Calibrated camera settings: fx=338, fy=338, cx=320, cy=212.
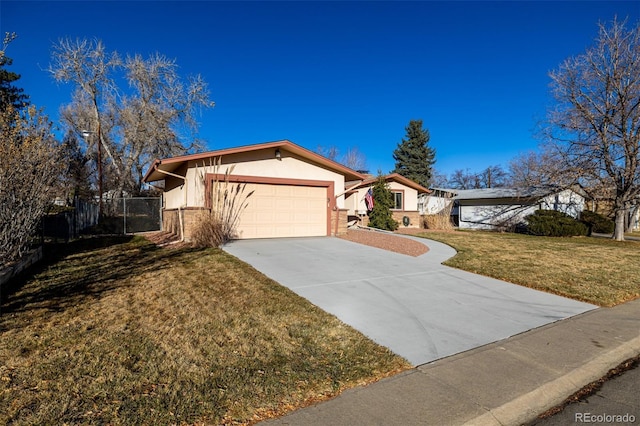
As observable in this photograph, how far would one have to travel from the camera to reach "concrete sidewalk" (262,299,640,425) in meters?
2.70

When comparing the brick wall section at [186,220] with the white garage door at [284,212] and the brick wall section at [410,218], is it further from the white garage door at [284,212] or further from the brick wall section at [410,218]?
the brick wall section at [410,218]

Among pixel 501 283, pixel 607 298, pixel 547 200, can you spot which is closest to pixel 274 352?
pixel 501 283

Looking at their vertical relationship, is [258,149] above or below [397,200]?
above

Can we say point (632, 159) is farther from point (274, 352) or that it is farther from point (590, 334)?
point (274, 352)

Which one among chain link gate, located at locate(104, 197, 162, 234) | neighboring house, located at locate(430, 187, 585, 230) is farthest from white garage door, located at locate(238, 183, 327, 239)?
neighboring house, located at locate(430, 187, 585, 230)

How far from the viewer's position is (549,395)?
314 cm

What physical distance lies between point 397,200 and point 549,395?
20.4 meters

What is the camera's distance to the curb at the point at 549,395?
276cm

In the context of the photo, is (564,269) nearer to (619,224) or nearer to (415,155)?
(619,224)

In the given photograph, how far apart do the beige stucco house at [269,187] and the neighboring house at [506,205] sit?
14159 mm

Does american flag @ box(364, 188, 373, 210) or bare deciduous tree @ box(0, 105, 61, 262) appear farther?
american flag @ box(364, 188, 373, 210)

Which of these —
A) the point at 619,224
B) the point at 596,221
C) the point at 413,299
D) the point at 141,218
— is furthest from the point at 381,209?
the point at 596,221

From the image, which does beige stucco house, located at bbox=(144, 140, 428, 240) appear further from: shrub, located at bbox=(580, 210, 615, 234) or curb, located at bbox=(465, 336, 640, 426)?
shrub, located at bbox=(580, 210, 615, 234)

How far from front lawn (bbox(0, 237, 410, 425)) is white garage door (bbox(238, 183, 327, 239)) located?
6.32 metres
